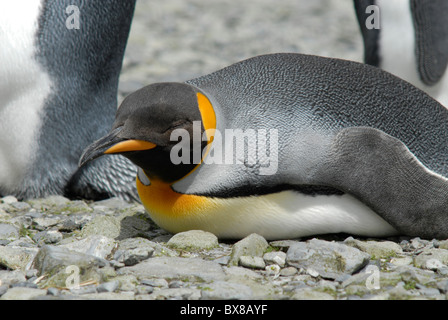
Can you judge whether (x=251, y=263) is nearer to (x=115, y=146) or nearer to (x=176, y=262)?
(x=176, y=262)

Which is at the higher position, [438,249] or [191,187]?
[191,187]

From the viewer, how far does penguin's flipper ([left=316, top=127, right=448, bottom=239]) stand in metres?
2.84

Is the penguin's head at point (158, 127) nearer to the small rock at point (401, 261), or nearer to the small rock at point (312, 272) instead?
the small rock at point (312, 272)

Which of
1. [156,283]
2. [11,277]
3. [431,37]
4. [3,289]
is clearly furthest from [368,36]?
[3,289]

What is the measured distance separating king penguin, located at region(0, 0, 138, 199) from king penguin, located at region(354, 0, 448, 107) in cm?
187

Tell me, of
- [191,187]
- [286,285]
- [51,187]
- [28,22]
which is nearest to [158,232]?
[191,187]

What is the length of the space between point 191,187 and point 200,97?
38 centimetres

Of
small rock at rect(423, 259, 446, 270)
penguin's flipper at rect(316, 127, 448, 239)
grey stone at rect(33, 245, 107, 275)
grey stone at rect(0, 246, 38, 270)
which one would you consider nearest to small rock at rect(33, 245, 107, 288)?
grey stone at rect(33, 245, 107, 275)

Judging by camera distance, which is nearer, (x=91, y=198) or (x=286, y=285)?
(x=286, y=285)

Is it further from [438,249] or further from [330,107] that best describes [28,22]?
[438,249]

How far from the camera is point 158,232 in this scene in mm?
3254

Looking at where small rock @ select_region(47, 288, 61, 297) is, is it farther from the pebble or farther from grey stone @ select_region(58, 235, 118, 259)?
grey stone @ select_region(58, 235, 118, 259)

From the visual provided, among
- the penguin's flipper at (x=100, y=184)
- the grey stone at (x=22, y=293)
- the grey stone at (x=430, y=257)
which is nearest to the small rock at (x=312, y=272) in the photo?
the grey stone at (x=430, y=257)

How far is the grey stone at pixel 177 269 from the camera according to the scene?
102 inches
